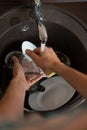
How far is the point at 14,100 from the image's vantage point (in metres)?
0.64

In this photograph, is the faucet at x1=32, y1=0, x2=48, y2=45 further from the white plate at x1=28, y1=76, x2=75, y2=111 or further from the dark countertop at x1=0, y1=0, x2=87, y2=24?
the white plate at x1=28, y1=76, x2=75, y2=111

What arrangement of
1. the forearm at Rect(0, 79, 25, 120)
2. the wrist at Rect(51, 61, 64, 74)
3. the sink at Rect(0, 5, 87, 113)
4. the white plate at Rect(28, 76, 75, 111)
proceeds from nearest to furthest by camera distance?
1. the forearm at Rect(0, 79, 25, 120)
2. the wrist at Rect(51, 61, 64, 74)
3. the sink at Rect(0, 5, 87, 113)
4. the white plate at Rect(28, 76, 75, 111)

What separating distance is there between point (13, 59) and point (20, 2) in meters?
0.19

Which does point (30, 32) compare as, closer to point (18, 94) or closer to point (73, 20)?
point (73, 20)

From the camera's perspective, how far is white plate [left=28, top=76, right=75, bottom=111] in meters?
0.98

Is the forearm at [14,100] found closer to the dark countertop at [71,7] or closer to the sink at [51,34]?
the sink at [51,34]

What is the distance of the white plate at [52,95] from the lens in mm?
981

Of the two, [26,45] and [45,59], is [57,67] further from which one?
[26,45]

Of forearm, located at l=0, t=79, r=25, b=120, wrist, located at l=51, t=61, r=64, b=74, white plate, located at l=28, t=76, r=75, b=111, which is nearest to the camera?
forearm, located at l=0, t=79, r=25, b=120

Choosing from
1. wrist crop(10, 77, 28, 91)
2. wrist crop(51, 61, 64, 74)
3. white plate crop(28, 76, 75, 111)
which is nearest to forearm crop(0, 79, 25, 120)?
wrist crop(10, 77, 28, 91)

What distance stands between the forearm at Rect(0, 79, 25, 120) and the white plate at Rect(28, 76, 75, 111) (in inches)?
10.4

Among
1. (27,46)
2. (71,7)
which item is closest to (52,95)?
(27,46)

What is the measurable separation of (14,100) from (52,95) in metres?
0.37

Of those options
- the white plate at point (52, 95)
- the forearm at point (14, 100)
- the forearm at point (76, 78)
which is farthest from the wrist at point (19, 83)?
the white plate at point (52, 95)
